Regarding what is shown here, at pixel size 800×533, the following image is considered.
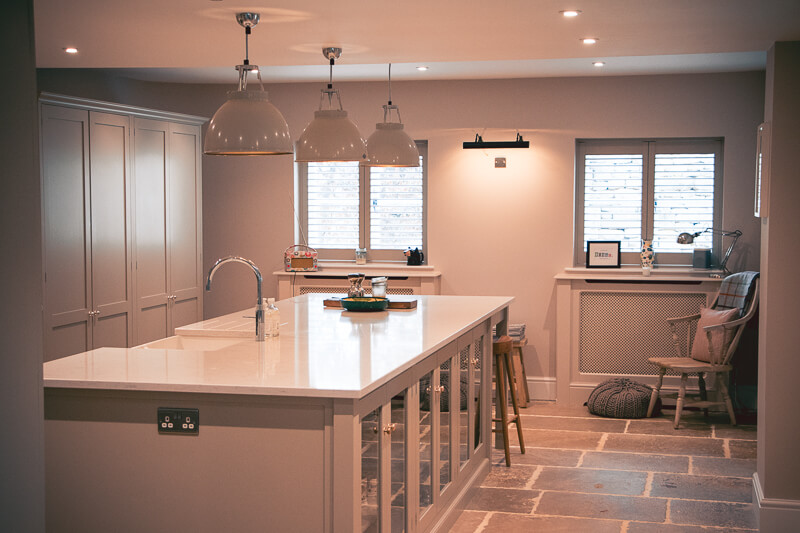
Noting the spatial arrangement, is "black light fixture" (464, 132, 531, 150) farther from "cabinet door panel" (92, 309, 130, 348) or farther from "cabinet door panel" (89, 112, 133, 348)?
"cabinet door panel" (92, 309, 130, 348)

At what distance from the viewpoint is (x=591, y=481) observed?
4.74 m

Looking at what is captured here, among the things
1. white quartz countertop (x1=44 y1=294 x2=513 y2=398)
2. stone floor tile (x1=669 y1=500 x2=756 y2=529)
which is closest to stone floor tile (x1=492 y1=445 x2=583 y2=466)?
stone floor tile (x1=669 y1=500 x2=756 y2=529)

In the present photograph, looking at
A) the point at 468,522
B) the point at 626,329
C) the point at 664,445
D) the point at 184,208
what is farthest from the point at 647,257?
the point at 184,208

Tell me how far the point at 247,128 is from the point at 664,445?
11.9 ft

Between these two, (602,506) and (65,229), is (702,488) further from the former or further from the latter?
(65,229)

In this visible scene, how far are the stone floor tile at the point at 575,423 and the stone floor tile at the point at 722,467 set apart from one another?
837mm

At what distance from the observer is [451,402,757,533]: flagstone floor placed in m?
4.12

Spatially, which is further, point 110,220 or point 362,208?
point 362,208

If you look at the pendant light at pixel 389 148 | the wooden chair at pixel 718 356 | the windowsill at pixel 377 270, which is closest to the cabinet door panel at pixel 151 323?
the windowsill at pixel 377 270

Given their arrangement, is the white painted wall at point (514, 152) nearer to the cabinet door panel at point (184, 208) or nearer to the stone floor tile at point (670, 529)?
the cabinet door panel at point (184, 208)

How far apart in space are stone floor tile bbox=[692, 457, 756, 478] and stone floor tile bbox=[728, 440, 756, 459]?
0.09 meters

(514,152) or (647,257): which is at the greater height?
(514,152)

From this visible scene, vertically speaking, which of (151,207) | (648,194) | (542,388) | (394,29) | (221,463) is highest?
(394,29)

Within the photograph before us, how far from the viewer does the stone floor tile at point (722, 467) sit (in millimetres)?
4859
